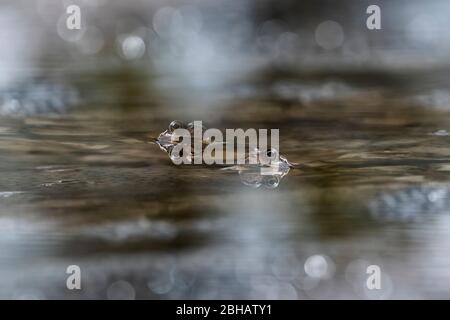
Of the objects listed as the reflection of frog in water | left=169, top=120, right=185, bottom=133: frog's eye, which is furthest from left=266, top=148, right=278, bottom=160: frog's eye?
left=169, top=120, right=185, bottom=133: frog's eye

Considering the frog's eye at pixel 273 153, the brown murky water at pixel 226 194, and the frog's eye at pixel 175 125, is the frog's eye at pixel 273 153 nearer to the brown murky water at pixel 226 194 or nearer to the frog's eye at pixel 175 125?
the brown murky water at pixel 226 194

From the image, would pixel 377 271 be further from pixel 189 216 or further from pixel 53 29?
pixel 53 29

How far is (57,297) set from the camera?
3.48ft

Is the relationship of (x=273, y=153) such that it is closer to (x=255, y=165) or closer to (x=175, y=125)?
(x=255, y=165)

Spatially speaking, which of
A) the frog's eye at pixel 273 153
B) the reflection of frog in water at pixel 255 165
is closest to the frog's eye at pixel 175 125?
the reflection of frog in water at pixel 255 165

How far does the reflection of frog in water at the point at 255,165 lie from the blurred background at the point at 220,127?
0.02 metres

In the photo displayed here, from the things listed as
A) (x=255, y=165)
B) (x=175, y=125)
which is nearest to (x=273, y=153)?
(x=255, y=165)

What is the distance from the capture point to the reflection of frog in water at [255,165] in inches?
42.9

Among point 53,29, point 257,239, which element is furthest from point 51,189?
point 257,239

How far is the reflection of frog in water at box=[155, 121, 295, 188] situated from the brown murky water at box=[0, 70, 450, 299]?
0.05 ft

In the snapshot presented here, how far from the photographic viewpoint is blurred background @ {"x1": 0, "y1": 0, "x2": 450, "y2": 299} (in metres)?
1.07

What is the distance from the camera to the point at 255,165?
3.58 feet

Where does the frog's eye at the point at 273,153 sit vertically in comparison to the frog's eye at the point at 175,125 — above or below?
below

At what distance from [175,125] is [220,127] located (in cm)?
9
